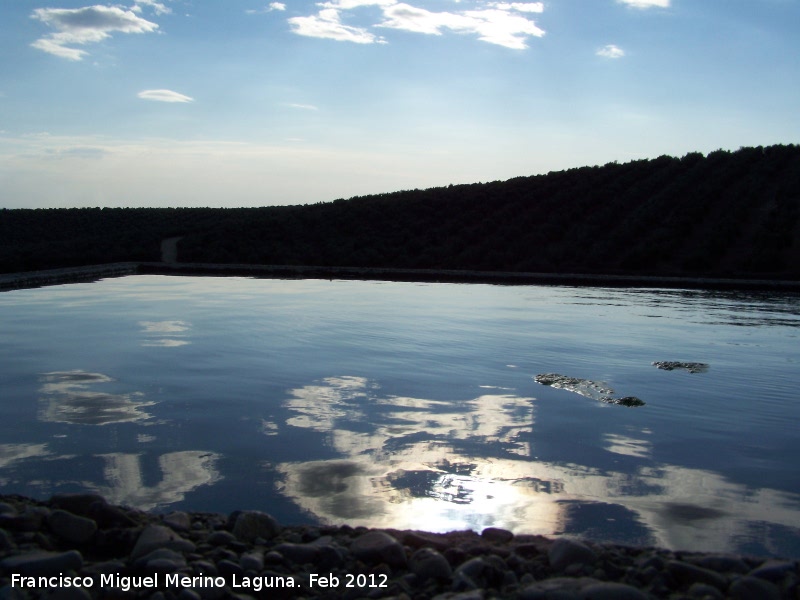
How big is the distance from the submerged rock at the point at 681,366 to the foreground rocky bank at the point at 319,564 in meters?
4.82

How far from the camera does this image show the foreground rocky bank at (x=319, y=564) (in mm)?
2881

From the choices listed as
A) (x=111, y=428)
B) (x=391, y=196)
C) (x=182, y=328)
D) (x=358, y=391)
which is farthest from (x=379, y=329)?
(x=391, y=196)

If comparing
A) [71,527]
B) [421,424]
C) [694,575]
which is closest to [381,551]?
[694,575]

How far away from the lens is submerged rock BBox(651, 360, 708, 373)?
25.8 ft

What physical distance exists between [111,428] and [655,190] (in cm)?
3519

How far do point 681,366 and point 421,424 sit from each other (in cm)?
371

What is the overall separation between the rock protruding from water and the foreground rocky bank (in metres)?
3.09

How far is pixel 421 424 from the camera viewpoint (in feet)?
18.2

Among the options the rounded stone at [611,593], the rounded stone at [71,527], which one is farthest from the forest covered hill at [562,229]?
the rounded stone at [71,527]

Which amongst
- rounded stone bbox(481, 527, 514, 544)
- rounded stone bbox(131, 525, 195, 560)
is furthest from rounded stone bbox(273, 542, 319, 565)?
rounded stone bbox(481, 527, 514, 544)

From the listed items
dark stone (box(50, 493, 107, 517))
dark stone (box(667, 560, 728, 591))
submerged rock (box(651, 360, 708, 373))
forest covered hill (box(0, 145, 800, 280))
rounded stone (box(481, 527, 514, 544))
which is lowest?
rounded stone (box(481, 527, 514, 544))

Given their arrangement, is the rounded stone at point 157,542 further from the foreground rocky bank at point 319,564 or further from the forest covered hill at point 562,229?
the forest covered hill at point 562,229

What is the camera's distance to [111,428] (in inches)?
208

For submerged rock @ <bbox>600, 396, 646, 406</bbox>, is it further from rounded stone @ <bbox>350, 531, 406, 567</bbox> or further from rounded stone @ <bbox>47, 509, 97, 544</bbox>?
rounded stone @ <bbox>47, 509, 97, 544</bbox>
